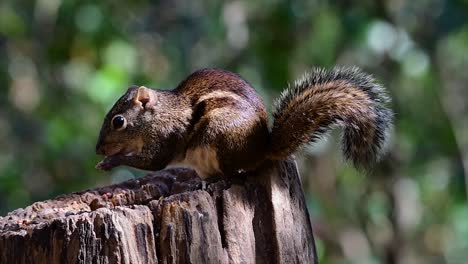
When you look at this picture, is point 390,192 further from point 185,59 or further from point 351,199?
point 185,59

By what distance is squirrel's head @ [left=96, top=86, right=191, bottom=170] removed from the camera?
109 inches

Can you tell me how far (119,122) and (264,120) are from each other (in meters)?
0.60

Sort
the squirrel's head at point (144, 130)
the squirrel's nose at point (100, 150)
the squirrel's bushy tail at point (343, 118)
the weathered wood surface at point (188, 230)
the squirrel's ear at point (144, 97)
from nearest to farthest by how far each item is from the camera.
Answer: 1. the weathered wood surface at point (188, 230)
2. the squirrel's bushy tail at point (343, 118)
3. the squirrel's head at point (144, 130)
4. the squirrel's ear at point (144, 97)
5. the squirrel's nose at point (100, 150)

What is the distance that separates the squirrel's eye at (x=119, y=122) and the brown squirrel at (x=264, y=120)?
0.22 meters

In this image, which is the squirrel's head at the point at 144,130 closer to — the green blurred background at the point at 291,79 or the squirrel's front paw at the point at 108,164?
the squirrel's front paw at the point at 108,164

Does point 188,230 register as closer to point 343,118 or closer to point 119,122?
point 343,118

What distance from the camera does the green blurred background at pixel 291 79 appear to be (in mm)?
4328

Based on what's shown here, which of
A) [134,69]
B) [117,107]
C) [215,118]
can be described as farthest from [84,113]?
[215,118]

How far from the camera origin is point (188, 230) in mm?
1993

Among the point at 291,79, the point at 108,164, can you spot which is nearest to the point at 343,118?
the point at 108,164

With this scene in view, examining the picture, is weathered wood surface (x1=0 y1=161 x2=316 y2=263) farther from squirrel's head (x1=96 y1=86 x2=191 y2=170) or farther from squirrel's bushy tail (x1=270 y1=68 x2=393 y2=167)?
squirrel's head (x1=96 y1=86 x2=191 y2=170)

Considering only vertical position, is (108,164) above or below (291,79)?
below

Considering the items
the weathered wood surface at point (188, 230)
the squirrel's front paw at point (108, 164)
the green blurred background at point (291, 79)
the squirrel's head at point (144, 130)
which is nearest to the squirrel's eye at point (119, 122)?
the squirrel's head at point (144, 130)

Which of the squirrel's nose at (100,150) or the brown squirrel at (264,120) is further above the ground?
the squirrel's nose at (100,150)
